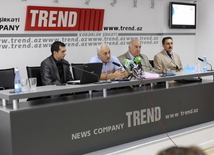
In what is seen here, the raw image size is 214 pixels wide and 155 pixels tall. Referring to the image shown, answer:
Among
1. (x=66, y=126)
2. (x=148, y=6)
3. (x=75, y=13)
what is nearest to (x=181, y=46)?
(x=148, y=6)

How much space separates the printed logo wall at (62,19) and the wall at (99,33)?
6 cm

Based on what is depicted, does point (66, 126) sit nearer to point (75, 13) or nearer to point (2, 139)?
point (2, 139)

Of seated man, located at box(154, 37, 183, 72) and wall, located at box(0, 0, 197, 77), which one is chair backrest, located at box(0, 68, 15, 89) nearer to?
wall, located at box(0, 0, 197, 77)

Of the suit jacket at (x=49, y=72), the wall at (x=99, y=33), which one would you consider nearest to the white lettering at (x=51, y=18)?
the wall at (x=99, y=33)

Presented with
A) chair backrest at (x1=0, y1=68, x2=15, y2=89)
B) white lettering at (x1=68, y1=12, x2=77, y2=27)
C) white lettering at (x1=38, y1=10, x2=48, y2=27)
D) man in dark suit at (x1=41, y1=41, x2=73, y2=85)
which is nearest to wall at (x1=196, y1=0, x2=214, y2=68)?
white lettering at (x1=68, y1=12, x2=77, y2=27)

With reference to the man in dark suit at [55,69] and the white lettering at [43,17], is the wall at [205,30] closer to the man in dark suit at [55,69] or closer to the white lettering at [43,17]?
the white lettering at [43,17]

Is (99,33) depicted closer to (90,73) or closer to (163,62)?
(163,62)

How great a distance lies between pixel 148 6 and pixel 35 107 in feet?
14.2

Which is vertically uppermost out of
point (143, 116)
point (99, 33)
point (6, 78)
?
point (99, 33)

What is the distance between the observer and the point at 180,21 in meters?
7.07

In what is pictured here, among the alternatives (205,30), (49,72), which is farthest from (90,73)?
(205,30)

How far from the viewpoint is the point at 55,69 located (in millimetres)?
4531

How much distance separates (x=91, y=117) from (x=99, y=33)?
9.50 ft

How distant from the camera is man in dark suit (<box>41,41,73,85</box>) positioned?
4.43 m
